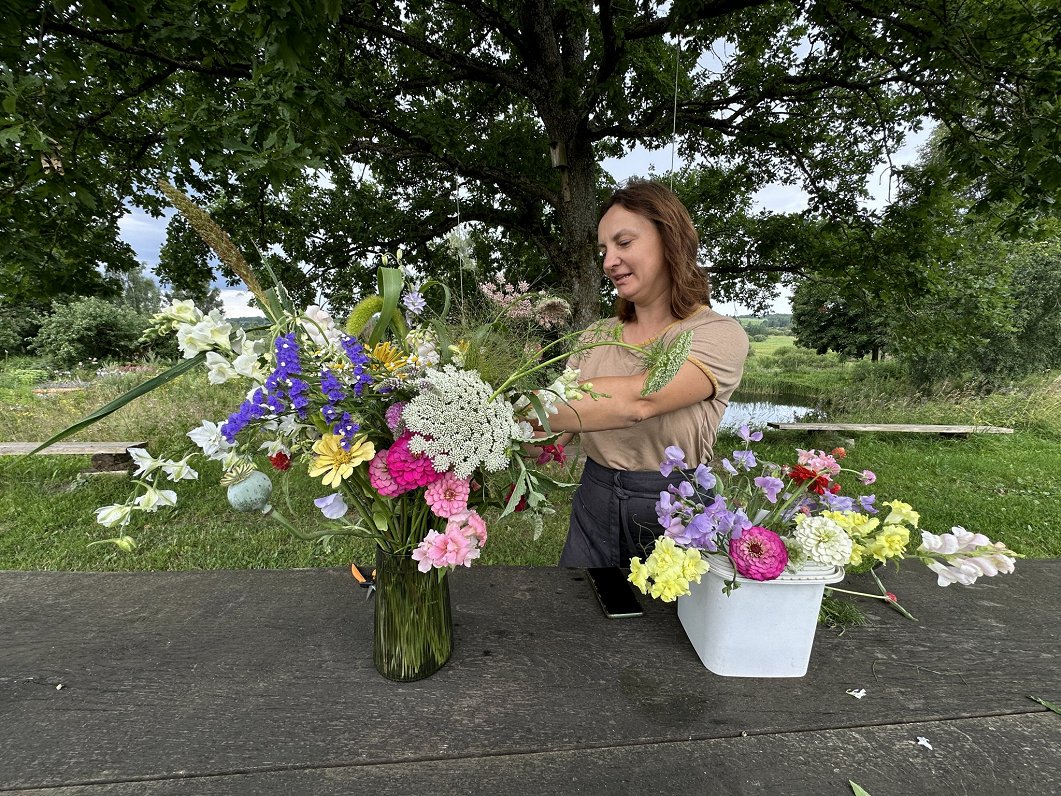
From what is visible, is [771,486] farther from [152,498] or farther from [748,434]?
[152,498]

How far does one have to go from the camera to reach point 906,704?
39.3 inches

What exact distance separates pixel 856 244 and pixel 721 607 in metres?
5.48

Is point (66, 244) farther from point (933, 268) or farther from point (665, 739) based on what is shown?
point (933, 268)

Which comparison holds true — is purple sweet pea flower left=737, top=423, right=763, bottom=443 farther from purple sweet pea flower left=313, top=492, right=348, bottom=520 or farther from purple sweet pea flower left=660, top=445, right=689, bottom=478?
purple sweet pea flower left=313, top=492, right=348, bottom=520

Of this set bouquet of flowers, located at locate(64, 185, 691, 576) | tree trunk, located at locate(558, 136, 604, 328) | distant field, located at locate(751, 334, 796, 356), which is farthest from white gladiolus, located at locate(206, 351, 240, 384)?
distant field, located at locate(751, 334, 796, 356)

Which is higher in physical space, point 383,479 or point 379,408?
point 379,408

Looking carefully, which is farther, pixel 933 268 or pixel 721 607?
pixel 933 268

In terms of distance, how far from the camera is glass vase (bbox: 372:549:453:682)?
97 centimetres

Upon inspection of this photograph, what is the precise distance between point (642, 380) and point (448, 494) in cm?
59

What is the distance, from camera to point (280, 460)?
918mm

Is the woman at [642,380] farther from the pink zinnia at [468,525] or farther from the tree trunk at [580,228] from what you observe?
the tree trunk at [580,228]

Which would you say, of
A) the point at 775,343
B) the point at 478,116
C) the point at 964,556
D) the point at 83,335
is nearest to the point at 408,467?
the point at 964,556

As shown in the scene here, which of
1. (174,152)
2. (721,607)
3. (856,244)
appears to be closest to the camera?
(721,607)

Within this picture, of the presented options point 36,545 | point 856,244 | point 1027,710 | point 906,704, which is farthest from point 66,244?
point 856,244
